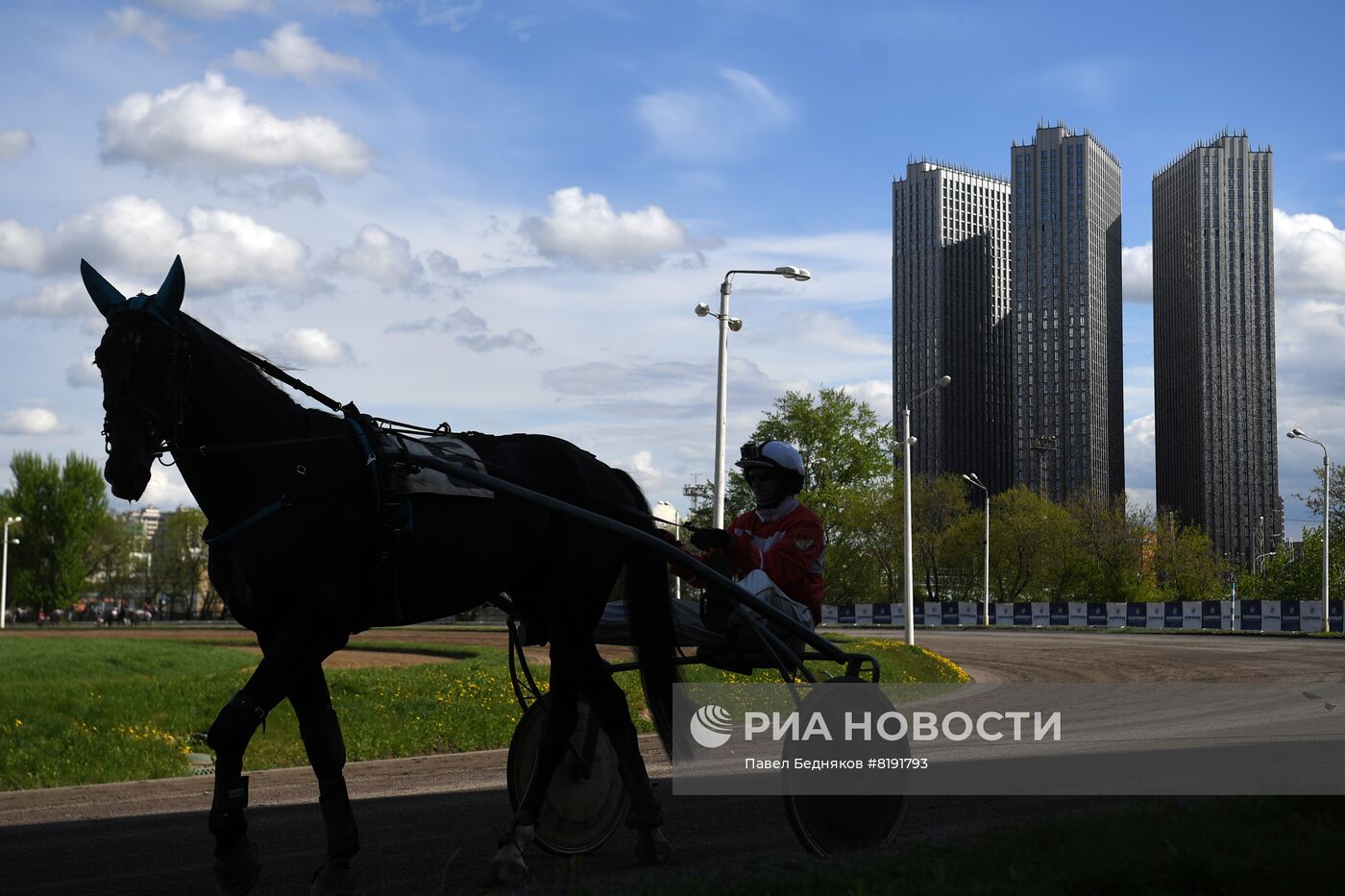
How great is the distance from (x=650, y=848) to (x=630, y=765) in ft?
1.36

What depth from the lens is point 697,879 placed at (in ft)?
16.7

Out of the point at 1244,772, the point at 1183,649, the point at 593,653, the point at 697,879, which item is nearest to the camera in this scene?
the point at 697,879

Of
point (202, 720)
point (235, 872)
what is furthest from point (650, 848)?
point (202, 720)

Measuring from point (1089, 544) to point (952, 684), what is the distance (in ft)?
208

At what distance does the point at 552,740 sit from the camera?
634 centimetres

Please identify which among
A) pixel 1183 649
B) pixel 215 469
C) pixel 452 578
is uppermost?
pixel 215 469

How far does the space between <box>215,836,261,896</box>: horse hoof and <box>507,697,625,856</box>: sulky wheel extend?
Answer: 1.66m

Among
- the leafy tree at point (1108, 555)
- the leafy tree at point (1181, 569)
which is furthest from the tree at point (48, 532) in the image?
the leafy tree at point (1181, 569)

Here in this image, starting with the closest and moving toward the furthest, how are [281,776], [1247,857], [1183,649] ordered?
[1247,857] → [281,776] → [1183,649]

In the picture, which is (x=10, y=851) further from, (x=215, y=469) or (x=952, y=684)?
(x=952, y=684)

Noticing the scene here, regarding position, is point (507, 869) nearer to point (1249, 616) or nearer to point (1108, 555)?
point (1249, 616)

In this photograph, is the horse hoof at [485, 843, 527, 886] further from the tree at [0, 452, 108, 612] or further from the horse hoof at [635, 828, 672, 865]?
the tree at [0, 452, 108, 612]

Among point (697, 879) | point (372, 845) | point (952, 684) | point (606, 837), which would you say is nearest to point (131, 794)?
point (372, 845)

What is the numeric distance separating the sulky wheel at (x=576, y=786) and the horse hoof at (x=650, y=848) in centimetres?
41
